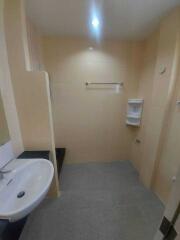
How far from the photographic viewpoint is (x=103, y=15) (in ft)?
5.21

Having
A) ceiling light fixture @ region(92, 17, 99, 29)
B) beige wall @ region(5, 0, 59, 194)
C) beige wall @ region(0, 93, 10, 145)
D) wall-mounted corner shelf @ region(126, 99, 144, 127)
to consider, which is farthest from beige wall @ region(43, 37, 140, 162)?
beige wall @ region(0, 93, 10, 145)

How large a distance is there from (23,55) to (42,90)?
1.28ft

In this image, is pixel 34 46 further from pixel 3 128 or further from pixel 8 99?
pixel 3 128

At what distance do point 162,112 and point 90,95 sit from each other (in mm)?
1279

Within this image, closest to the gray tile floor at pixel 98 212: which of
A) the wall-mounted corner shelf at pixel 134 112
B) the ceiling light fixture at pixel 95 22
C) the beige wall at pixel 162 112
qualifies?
the beige wall at pixel 162 112

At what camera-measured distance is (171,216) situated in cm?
50

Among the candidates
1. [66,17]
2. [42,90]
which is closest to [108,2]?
[66,17]

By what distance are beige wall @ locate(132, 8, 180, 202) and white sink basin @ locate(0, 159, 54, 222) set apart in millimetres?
1476

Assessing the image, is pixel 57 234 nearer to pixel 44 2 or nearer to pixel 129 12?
pixel 44 2

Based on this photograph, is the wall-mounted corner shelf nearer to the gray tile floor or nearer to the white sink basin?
the gray tile floor

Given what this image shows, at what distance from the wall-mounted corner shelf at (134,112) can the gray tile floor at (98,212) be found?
1.02m

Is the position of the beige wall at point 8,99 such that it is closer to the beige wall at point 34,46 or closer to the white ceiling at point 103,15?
the beige wall at point 34,46

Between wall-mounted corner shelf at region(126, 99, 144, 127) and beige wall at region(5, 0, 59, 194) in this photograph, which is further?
wall-mounted corner shelf at region(126, 99, 144, 127)

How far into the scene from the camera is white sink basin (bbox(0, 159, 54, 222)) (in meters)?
0.77
